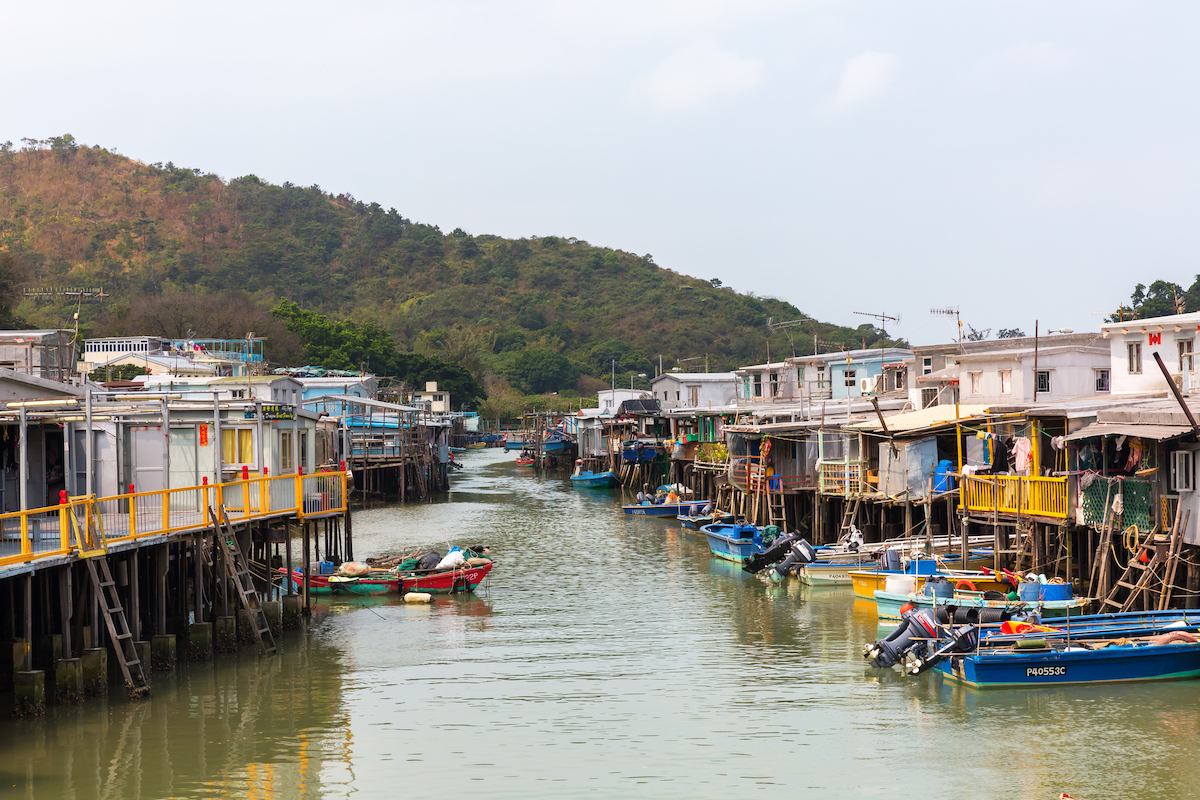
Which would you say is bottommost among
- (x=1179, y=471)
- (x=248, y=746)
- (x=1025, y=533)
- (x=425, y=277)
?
(x=248, y=746)

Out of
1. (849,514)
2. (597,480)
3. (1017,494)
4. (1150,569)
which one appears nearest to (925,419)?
(849,514)

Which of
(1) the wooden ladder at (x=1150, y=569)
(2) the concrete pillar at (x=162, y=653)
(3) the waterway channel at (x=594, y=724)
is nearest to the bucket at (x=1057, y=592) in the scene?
(1) the wooden ladder at (x=1150, y=569)

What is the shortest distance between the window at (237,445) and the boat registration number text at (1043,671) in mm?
18980

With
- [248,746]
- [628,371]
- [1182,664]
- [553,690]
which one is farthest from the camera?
[628,371]

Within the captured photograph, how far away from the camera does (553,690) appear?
75.8 feet

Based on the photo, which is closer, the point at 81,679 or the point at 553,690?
the point at 81,679

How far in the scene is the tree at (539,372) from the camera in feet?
502

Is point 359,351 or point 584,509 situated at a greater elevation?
point 359,351

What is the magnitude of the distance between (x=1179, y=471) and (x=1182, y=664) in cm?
424

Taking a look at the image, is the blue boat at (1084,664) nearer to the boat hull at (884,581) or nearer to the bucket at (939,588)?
the bucket at (939,588)

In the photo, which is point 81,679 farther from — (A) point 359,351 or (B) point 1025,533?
(A) point 359,351

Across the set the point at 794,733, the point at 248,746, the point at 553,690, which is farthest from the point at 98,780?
the point at 794,733

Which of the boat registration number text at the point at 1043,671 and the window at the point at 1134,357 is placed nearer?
the boat registration number text at the point at 1043,671

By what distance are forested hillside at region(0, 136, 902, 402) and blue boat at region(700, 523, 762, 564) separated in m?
89.6
